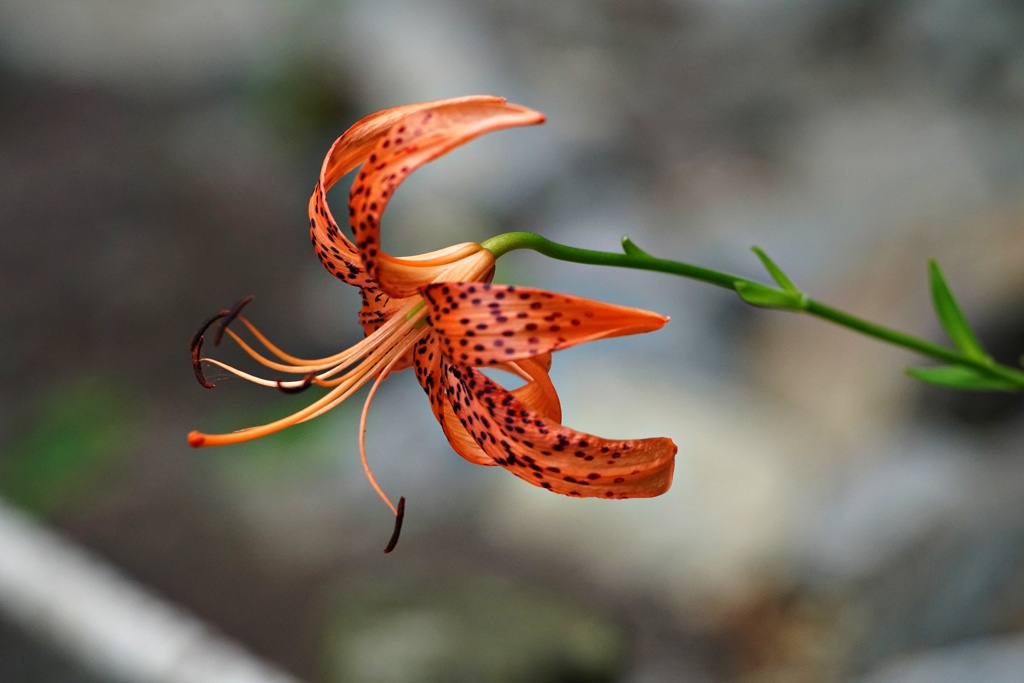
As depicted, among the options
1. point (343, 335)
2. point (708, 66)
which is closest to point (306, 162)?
point (343, 335)

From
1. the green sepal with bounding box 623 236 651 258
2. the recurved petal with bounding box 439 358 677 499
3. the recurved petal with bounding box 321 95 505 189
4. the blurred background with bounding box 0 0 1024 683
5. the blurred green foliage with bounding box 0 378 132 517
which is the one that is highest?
the recurved petal with bounding box 321 95 505 189

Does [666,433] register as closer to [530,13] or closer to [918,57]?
[918,57]

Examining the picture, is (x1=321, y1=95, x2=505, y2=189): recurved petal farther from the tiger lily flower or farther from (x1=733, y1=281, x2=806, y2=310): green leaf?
(x1=733, y1=281, x2=806, y2=310): green leaf

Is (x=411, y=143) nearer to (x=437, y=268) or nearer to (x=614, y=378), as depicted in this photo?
(x=437, y=268)

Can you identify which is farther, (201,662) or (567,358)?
(567,358)

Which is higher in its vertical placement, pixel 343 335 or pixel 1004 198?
pixel 1004 198

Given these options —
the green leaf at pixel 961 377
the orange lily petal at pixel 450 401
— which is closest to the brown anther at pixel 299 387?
the orange lily petal at pixel 450 401

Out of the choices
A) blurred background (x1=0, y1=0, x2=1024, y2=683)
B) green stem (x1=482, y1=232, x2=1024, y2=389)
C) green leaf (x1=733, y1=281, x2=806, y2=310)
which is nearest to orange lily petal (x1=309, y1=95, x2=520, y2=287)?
green stem (x1=482, y1=232, x2=1024, y2=389)

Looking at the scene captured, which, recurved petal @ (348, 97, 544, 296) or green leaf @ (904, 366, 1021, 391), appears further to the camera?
green leaf @ (904, 366, 1021, 391)
